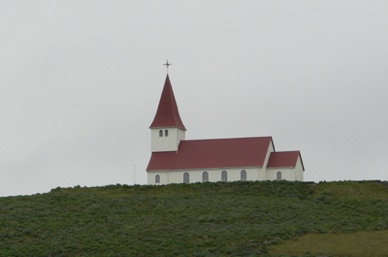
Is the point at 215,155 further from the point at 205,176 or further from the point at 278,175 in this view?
the point at 278,175

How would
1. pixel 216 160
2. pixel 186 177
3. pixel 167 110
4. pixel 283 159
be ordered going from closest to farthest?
pixel 283 159 → pixel 216 160 → pixel 186 177 → pixel 167 110

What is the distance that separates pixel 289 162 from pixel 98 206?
24.9 m

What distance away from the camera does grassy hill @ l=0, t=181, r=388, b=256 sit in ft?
230

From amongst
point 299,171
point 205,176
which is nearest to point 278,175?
point 299,171

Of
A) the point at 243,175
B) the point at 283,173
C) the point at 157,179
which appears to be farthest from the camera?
the point at 157,179

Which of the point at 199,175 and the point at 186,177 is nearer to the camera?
the point at 199,175

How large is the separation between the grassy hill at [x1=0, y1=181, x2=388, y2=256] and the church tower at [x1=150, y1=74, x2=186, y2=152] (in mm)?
17750

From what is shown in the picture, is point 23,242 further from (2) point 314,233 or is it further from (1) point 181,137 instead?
(1) point 181,137

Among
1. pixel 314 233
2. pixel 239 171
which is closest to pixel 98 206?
pixel 314 233

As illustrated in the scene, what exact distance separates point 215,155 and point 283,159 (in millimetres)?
5301

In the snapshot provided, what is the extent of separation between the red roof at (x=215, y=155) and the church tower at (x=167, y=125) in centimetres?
80

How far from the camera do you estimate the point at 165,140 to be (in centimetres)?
10856

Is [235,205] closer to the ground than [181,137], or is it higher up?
closer to the ground

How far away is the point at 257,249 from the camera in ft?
225
